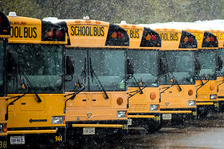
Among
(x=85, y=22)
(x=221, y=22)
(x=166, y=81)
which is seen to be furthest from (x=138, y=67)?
(x=221, y=22)

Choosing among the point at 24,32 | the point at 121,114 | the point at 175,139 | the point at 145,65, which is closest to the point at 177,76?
the point at 145,65

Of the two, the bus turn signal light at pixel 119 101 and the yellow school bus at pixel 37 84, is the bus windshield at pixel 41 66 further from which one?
the bus turn signal light at pixel 119 101

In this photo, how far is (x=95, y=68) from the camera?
36.4 ft

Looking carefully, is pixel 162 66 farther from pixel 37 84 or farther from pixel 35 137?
pixel 35 137

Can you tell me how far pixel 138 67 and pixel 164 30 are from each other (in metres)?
1.65

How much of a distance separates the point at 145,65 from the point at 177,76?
1748 mm

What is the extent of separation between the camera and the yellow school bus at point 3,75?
8.51 metres

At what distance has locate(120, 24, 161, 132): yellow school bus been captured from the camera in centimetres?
1305

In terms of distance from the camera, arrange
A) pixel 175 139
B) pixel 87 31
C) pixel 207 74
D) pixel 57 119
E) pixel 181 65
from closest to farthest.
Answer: pixel 57 119, pixel 87 31, pixel 175 139, pixel 181 65, pixel 207 74

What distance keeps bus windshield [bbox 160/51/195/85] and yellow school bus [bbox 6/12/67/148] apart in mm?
5293

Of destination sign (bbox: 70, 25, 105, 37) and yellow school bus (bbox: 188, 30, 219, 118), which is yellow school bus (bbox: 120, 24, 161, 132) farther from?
yellow school bus (bbox: 188, 30, 219, 118)

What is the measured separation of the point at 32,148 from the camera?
31.9ft

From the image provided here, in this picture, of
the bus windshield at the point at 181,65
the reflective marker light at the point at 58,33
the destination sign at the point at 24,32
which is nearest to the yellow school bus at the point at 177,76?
the bus windshield at the point at 181,65

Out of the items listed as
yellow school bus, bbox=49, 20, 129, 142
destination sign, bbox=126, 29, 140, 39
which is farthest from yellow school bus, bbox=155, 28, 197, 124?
yellow school bus, bbox=49, 20, 129, 142
